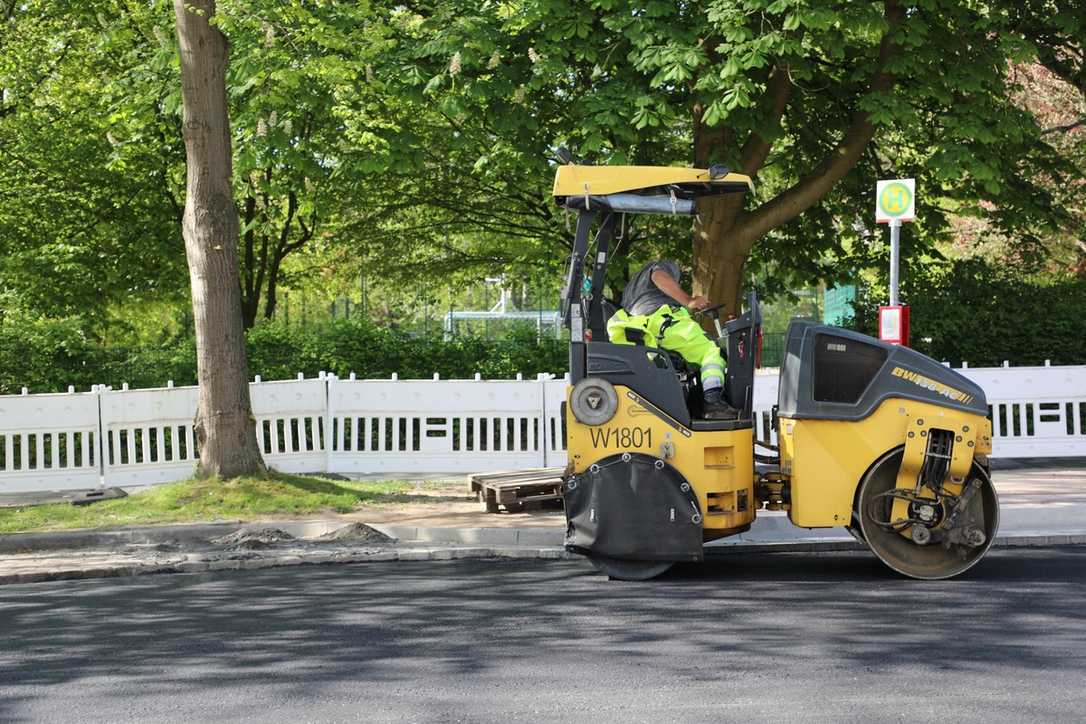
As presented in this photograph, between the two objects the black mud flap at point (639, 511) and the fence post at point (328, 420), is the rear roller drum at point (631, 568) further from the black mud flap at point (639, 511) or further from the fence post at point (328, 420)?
the fence post at point (328, 420)

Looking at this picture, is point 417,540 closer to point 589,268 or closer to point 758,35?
point 589,268

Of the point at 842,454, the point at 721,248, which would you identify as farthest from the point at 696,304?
the point at 721,248

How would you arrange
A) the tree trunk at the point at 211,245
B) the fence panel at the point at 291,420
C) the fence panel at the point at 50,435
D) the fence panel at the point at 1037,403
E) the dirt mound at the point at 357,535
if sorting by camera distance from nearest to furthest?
the dirt mound at the point at 357,535 → the tree trunk at the point at 211,245 → the fence panel at the point at 50,435 → the fence panel at the point at 291,420 → the fence panel at the point at 1037,403

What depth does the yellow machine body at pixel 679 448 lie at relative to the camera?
29.3ft

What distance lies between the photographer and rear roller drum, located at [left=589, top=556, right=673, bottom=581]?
30.1ft

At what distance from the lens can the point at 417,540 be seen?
37.4ft

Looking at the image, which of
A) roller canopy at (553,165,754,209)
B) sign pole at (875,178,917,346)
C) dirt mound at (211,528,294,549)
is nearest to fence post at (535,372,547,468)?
sign pole at (875,178,917,346)

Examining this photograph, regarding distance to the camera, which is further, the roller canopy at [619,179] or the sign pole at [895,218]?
the sign pole at [895,218]

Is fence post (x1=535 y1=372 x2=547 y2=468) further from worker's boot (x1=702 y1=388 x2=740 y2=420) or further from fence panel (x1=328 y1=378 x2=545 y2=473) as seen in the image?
worker's boot (x1=702 y1=388 x2=740 y2=420)

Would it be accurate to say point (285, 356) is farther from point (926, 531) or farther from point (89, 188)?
point (926, 531)

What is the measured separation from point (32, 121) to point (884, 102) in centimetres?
1418

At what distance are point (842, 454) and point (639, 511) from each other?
1.41m

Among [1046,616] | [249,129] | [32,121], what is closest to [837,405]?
[1046,616]

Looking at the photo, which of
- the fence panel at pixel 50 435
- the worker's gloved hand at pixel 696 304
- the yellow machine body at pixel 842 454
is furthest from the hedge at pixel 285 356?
the yellow machine body at pixel 842 454
